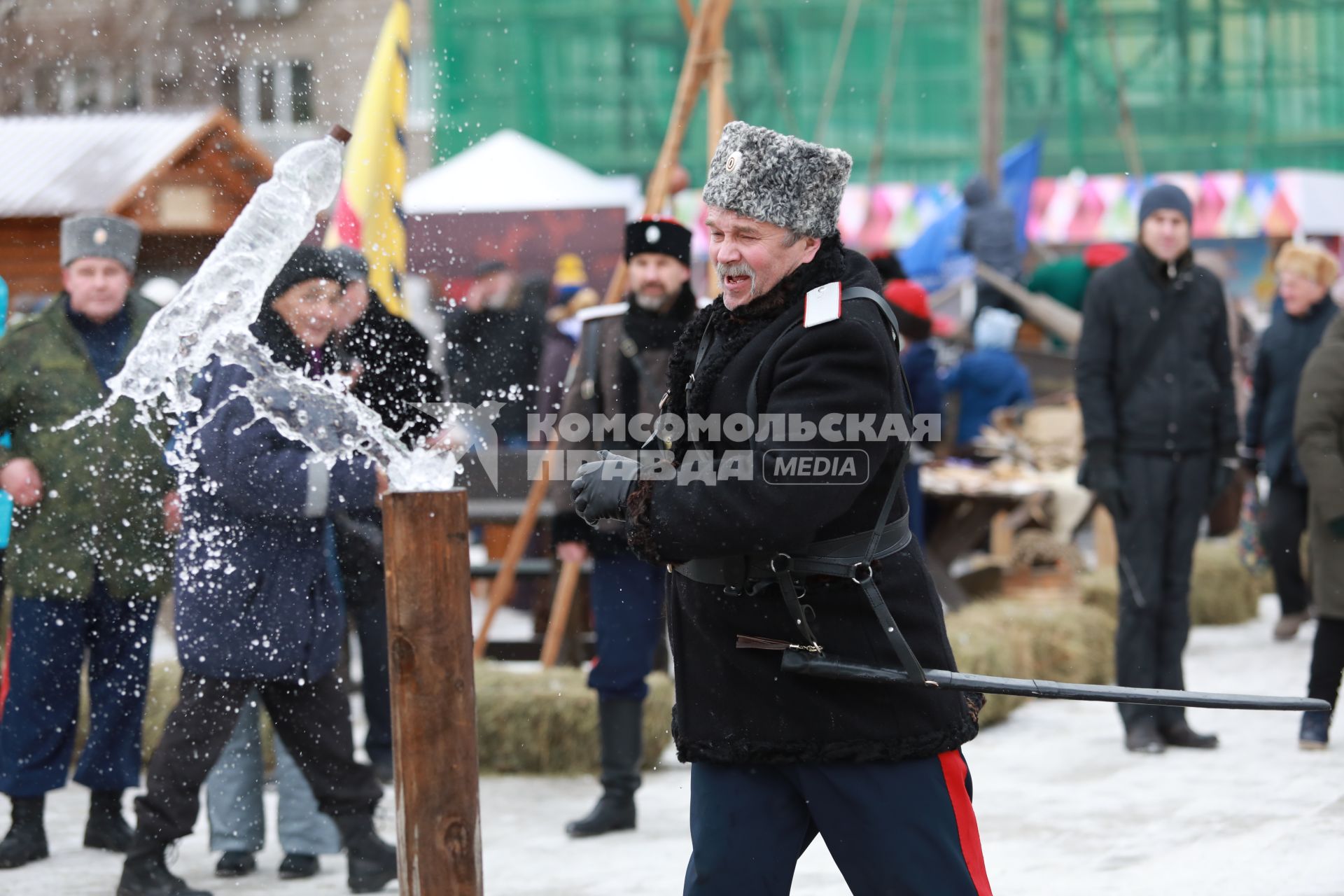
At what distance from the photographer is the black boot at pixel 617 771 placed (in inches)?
218

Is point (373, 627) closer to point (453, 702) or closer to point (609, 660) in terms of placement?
point (609, 660)

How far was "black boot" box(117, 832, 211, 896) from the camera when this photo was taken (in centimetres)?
479

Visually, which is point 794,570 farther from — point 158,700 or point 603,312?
point 158,700

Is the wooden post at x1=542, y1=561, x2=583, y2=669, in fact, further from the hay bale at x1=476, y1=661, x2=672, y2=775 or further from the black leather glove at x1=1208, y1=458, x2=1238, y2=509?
the black leather glove at x1=1208, y1=458, x2=1238, y2=509

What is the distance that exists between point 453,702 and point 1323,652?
393cm

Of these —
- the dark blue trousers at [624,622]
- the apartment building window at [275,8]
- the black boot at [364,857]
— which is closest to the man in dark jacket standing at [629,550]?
the dark blue trousers at [624,622]

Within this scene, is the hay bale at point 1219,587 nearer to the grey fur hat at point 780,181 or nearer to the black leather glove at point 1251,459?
the black leather glove at point 1251,459

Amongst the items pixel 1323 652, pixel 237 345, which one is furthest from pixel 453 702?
pixel 1323 652

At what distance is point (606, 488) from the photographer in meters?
2.94

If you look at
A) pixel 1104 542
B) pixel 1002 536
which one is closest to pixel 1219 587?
pixel 1104 542

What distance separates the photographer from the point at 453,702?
10.9 ft

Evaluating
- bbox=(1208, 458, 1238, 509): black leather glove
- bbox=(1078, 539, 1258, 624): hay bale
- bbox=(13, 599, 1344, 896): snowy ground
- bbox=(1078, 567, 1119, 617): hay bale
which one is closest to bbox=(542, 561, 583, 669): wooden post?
bbox=(13, 599, 1344, 896): snowy ground

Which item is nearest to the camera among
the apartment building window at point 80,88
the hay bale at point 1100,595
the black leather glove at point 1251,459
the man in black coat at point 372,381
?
the man in black coat at point 372,381

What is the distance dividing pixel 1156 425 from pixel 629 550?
217 centimetres
